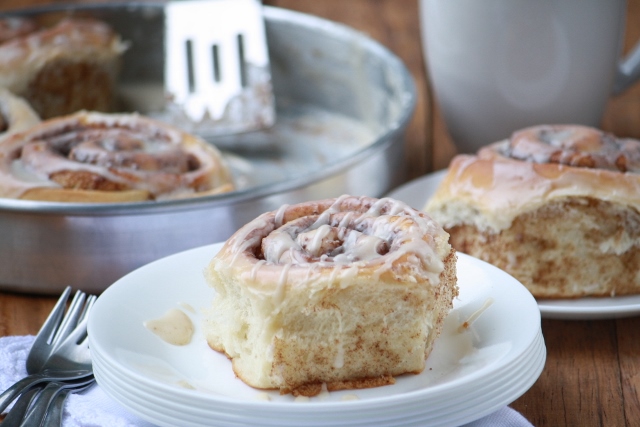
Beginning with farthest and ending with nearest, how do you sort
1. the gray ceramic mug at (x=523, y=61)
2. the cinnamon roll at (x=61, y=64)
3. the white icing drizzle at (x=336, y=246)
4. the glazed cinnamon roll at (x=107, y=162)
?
the cinnamon roll at (x=61, y=64) → the gray ceramic mug at (x=523, y=61) → the glazed cinnamon roll at (x=107, y=162) → the white icing drizzle at (x=336, y=246)

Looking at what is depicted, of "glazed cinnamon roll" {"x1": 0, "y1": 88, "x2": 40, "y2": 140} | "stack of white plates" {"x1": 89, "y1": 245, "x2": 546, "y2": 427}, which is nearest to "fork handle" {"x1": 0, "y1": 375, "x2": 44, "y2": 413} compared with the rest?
"stack of white plates" {"x1": 89, "y1": 245, "x2": 546, "y2": 427}

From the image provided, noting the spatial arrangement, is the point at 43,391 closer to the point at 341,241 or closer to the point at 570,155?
the point at 341,241

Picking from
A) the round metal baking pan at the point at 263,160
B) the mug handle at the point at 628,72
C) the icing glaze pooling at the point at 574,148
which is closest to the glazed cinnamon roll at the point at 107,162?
the round metal baking pan at the point at 263,160

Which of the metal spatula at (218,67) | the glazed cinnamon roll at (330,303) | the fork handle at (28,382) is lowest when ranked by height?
the metal spatula at (218,67)

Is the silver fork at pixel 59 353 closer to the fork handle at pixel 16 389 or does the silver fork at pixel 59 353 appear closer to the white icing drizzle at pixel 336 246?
the fork handle at pixel 16 389

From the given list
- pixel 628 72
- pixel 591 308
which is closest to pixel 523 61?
pixel 628 72

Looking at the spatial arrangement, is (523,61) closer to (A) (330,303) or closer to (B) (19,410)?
(A) (330,303)
